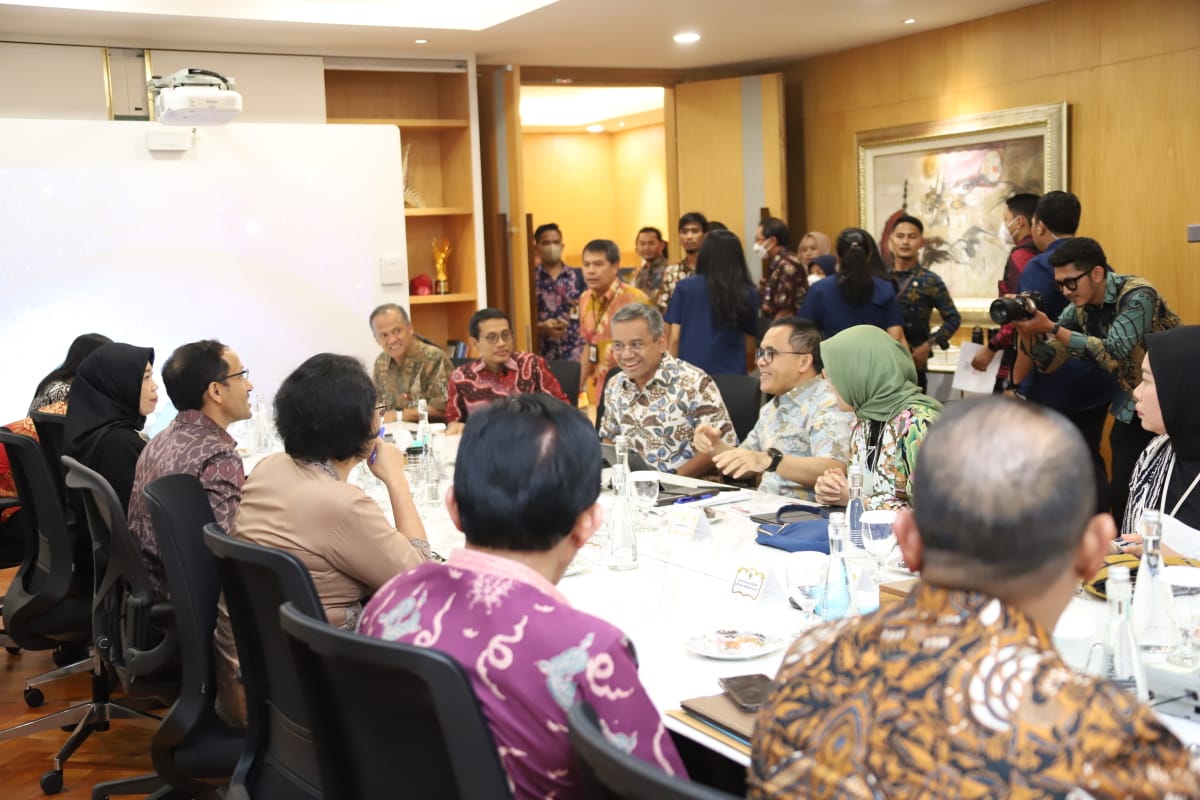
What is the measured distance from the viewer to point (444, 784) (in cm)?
151

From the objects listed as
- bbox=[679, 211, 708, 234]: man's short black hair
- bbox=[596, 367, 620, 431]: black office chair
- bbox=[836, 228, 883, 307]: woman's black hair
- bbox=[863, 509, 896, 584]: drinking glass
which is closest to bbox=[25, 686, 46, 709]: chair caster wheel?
bbox=[596, 367, 620, 431]: black office chair

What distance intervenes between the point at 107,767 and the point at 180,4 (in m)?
4.52

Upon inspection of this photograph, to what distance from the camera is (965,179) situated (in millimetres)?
8109

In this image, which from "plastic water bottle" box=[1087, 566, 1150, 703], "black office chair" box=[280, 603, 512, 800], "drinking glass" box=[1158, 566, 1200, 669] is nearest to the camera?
"black office chair" box=[280, 603, 512, 800]

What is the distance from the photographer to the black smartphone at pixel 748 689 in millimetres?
1864

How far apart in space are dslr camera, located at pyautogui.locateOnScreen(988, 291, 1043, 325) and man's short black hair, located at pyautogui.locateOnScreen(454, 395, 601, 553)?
3587mm

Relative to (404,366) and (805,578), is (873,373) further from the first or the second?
(404,366)

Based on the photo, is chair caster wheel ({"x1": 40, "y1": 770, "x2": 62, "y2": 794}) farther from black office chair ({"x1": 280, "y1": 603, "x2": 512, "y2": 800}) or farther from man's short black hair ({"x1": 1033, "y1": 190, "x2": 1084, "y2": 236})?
man's short black hair ({"x1": 1033, "y1": 190, "x2": 1084, "y2": 236})

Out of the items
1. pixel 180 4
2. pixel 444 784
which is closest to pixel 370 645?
pixel 444 784

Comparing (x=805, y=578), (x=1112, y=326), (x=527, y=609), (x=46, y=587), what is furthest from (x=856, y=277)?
(x=527, y=609)

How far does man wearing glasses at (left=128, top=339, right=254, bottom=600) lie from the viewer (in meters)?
3.30

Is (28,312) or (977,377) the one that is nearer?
(977,377)

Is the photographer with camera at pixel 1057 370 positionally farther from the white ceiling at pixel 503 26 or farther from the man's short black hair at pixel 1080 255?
the white ceiling at pixel 503 26

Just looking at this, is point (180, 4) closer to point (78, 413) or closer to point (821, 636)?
point (78, 413)
